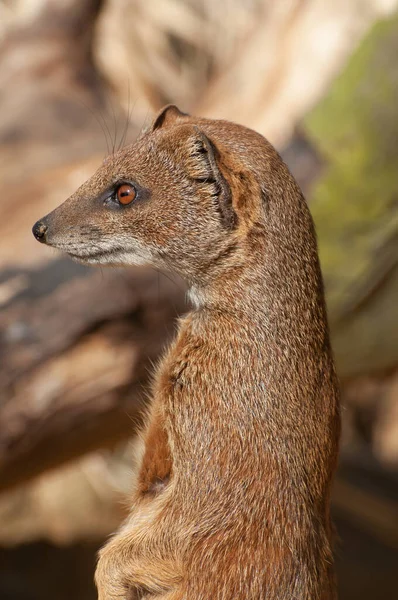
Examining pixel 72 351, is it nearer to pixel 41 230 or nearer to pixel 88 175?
pixel 88 175

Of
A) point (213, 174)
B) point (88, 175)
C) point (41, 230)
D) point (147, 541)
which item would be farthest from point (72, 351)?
point (213, 174)

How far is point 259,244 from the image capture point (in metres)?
1.90

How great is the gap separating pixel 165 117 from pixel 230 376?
0.70 metres

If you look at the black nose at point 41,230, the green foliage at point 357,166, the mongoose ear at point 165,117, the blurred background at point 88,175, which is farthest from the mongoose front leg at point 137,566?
the green foliage at point 357,166

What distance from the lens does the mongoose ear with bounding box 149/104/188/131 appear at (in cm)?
212

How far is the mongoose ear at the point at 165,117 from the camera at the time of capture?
2.12 meters

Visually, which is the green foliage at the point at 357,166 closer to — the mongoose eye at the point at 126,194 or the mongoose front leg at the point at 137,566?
the mongoose eye at the point at 126,194

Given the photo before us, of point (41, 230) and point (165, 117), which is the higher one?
point (165, 117)

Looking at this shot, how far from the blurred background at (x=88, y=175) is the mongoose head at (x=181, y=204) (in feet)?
2.17

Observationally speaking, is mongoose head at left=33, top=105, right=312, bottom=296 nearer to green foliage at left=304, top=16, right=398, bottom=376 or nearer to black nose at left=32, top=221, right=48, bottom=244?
black nose at left=32, top=221, right=48, bottom=244

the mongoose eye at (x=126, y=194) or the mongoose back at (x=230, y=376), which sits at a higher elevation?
the mongoose eye at (x=126, y=194)

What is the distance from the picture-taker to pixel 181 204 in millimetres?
1954

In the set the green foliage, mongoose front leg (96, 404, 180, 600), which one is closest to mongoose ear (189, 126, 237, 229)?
mongoose front leg (96, 404, 180, 600)

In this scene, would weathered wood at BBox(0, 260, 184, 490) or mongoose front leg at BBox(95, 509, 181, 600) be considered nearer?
mongoose front leg at BBox(95, 509, 181, 600)
